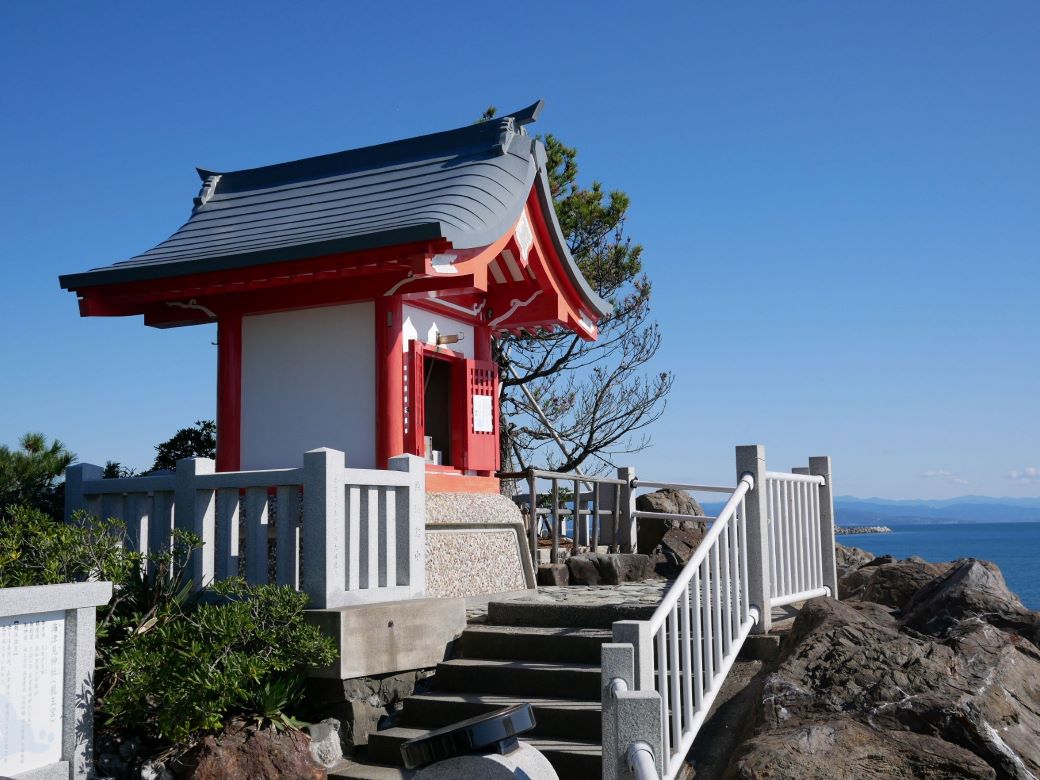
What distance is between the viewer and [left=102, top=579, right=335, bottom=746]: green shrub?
6.75 metres

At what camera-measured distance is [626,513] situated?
13.7 metres

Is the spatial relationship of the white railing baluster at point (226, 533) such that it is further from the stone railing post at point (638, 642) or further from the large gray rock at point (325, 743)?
the stone railing post at point (638, 642)

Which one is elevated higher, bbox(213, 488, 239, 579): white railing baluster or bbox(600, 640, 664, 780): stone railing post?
bbox(213, 488, 239, 579): white railing baluster

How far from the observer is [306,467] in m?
7.82

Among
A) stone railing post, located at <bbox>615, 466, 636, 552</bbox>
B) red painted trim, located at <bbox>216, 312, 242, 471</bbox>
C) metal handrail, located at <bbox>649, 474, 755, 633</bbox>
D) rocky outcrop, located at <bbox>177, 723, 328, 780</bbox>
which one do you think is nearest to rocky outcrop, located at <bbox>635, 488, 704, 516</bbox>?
stone railing post, located at <bbox>615, 466, 636, 552</bbox>

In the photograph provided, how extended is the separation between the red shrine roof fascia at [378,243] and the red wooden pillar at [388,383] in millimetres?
249

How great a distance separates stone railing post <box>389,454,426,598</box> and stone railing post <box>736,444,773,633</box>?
2.69 meters

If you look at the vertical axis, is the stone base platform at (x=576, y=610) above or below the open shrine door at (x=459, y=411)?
below

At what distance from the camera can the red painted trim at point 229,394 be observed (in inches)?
453

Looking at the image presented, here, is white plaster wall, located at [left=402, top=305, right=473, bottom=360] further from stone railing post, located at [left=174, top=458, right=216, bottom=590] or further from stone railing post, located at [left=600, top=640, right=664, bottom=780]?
stone railing post, located at [left=600, top=640, right=664, bottom=780]

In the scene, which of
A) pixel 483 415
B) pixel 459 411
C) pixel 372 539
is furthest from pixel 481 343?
pixel 372 539

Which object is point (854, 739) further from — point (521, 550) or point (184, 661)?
point (521, 550)

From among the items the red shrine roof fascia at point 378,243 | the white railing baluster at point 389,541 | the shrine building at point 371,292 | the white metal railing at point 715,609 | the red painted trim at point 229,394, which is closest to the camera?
the white metal railing at point 715,609

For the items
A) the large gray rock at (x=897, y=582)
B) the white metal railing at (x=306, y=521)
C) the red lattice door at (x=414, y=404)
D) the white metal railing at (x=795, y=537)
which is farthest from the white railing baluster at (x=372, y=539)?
the large gray rock at (x=897, y=582)
